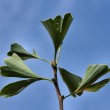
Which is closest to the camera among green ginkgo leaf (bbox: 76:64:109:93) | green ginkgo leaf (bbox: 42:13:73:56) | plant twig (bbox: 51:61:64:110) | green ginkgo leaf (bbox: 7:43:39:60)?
plant twig (bbox: 51:61:64:110)

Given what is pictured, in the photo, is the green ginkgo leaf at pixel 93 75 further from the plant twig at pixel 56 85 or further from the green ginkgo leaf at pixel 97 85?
the plant twig at pixel 56 85

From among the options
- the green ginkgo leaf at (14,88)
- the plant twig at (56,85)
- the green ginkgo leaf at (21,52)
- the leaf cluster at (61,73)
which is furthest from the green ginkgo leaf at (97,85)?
the green ginkgo leaf at (21,52)

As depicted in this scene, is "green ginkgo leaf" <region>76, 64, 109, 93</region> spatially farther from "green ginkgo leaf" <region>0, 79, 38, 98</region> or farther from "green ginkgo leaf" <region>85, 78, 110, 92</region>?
"green ginkgo leaf" <region>0, 79, 38, 98</region>

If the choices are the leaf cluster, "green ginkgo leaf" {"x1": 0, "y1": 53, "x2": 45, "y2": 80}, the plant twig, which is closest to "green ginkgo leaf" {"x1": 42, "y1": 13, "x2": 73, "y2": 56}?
the leaf cluster

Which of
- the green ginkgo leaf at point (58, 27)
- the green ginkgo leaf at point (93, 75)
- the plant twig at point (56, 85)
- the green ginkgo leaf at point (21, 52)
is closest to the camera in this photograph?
the plant twig at point (56, 85)

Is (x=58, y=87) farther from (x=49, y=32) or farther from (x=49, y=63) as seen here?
(x=49, y=32)

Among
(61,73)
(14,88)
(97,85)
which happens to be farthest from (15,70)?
(97,85)

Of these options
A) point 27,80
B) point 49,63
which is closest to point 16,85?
point 27,80
